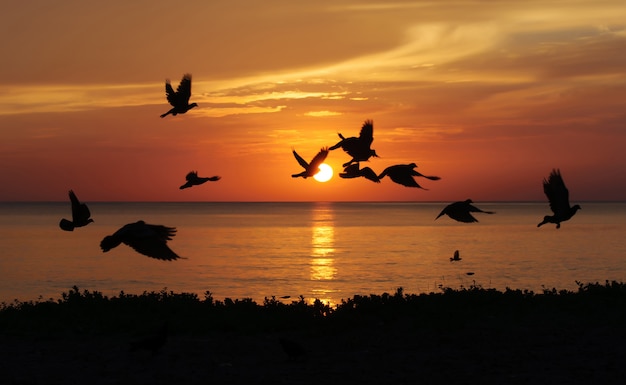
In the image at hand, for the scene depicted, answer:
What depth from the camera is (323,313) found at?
68.2ft

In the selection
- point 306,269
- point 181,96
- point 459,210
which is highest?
point 181,96

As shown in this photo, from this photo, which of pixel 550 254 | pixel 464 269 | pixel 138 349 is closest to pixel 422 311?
pixel 138 349

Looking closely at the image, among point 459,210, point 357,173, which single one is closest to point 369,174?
point 357,173

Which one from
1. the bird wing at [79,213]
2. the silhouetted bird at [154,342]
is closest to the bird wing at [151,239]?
the bird wing at [79,213]

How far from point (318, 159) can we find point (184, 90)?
4.37m

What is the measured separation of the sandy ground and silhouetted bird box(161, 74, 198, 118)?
5.30 meters

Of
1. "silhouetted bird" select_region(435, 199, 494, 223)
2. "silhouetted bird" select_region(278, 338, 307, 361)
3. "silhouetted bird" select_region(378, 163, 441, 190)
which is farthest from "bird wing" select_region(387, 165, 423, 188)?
"silhouetted bird" select_region(278, 338, 307, 361)

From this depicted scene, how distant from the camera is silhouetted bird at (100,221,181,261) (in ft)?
35.9

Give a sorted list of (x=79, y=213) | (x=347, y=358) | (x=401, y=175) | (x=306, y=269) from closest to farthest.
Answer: (x=79, y=213) < (x=401, y=175) < (x=347, y=358) < (x=306, y=269)

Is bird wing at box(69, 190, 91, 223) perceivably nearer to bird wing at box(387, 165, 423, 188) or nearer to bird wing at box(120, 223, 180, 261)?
bird wing at box(120, 223, 180, 261)

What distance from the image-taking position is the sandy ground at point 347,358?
47.6ft

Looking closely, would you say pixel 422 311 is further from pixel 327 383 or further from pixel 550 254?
pixel 550 254

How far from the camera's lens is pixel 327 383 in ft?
46.6

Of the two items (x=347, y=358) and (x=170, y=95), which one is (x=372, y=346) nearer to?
(x=347, y=358)
